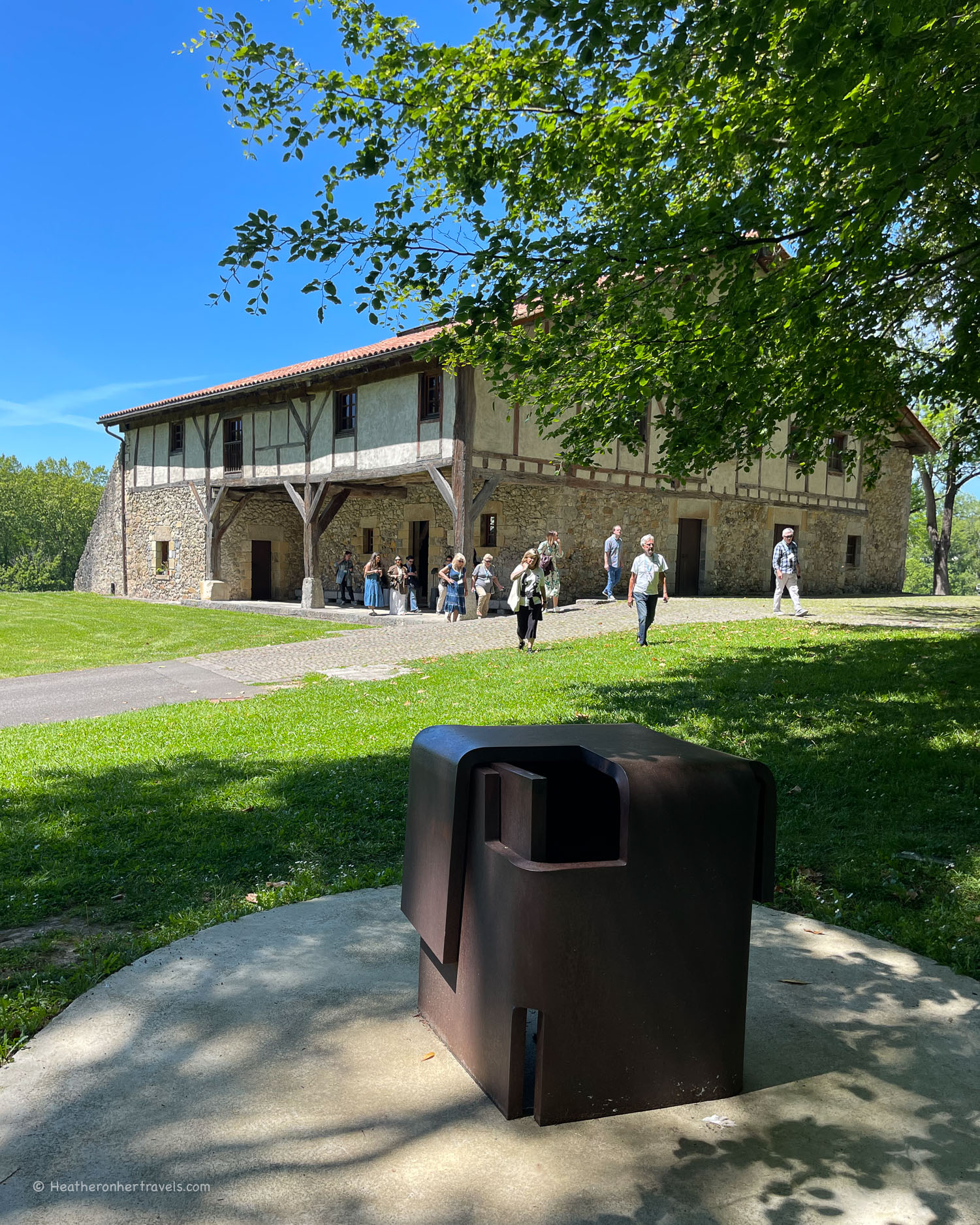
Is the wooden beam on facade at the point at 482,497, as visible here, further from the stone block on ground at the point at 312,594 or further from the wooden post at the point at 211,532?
the wooden post at the point at 211,532

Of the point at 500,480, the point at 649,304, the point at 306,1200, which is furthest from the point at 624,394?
the point at 500,480

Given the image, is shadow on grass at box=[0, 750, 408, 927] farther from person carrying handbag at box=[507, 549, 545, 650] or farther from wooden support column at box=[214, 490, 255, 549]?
wooden support column at box=[214, 490, 255, 549]

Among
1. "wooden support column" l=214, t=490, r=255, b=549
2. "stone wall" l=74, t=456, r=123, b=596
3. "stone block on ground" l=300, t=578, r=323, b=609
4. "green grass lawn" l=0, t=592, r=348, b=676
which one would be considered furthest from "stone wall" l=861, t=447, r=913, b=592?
"stone wall" l=74, t=456, r=123, b=596

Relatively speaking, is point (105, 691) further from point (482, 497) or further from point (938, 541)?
point (938, 541)

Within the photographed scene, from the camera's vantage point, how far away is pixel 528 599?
11.4 m

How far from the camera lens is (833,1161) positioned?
191 cm

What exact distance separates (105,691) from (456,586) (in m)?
7.60

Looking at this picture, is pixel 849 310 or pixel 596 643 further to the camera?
pixel 596 643

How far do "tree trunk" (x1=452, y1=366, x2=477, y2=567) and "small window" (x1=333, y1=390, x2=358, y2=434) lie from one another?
409 centimetres

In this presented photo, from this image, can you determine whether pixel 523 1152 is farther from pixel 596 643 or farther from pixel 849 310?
pixel 596 643

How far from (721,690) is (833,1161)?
5873 millimetres

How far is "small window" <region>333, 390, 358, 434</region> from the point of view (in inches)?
770

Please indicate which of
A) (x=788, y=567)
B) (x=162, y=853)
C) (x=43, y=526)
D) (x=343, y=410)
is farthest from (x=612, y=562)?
(x=43, y=526)

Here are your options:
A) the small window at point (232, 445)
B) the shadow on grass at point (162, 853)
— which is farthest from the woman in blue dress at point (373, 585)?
the shadow on grass at point (162, 853)
